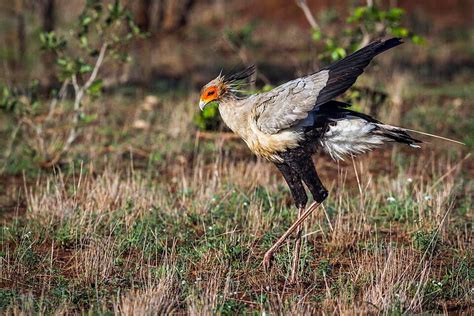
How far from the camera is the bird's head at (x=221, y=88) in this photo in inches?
223

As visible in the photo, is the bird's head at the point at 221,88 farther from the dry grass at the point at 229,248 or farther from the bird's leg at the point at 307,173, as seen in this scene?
the dry grass at the point at 229,248

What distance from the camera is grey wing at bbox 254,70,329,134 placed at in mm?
5195

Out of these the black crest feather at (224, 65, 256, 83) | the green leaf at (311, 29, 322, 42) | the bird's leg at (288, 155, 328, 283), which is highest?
the green leaf at (311, 29, 322, 42)

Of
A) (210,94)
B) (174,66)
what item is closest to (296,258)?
(210,94)

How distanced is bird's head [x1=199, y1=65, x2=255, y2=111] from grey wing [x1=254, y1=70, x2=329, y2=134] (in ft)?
1.22

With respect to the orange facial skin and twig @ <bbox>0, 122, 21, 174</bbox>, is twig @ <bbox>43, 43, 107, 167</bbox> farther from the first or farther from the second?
the orange facial skin

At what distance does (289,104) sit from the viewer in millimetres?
5246

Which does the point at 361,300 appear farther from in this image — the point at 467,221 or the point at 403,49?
the point at 403,49

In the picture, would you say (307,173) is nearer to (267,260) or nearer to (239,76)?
(267,260)

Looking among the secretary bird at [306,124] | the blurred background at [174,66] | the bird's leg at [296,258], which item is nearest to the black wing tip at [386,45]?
the secretary bird at [306,124]

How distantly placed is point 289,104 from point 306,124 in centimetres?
23

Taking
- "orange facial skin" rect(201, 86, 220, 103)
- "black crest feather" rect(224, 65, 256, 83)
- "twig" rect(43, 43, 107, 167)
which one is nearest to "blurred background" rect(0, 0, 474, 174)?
"twig" rect(43, 43, 107, 167)

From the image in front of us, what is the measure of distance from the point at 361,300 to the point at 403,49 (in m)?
11.7

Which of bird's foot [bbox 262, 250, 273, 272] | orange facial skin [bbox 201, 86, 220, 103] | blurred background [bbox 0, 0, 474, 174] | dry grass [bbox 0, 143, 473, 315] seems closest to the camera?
dry grass [bbox 0, 143, 473, 315]
